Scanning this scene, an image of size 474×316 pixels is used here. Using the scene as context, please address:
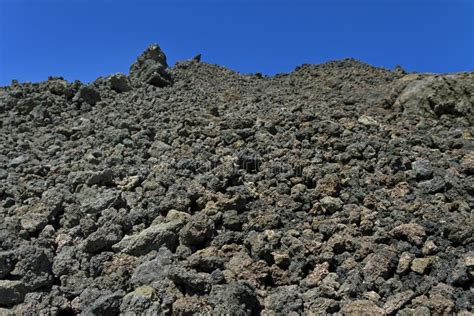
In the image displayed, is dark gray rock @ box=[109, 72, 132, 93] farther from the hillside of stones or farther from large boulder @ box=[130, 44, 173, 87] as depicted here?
the hillside of stones

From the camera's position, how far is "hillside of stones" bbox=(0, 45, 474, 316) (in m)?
4.80

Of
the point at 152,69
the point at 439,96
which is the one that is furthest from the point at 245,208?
the point at 152,69

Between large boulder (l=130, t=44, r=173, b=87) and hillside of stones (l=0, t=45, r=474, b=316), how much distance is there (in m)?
2.16

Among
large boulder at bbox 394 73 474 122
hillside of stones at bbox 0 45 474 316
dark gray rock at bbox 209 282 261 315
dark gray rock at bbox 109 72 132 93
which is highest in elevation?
dark gray rock at bbox 109 72 132 93

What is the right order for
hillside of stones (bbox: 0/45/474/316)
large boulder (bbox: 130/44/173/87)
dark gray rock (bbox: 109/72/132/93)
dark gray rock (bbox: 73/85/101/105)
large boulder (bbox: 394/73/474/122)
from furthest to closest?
1. large boulder (bbox: 130/44/173/87)
2. dark gray rock (bbox: 109/72/132/93)
3. dark gray rock (bbox: 73/85/101/105)
4. large boulder (bbox: 394/73/474/122)
5. hillside of stones (bbox: 0/45/474/316)

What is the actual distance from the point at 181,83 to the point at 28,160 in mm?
4974

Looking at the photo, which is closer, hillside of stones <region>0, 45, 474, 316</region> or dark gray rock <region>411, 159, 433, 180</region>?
hillside of stones <region>0, 45, 474, 316</region>

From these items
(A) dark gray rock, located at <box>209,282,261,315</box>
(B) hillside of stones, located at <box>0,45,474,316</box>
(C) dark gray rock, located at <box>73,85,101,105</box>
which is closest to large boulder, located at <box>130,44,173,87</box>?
(C) dark gray rock, located at <box>73,85,101,105</box>

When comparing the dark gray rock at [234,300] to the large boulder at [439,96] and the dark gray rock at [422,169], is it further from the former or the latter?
the large boulder at [439,96]

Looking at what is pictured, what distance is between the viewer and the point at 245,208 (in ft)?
20.1

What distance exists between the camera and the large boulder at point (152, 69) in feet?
39.9

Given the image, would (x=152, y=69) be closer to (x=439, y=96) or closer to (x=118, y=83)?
(x=118, y=83)

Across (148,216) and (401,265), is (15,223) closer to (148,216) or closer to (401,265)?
(148,216)

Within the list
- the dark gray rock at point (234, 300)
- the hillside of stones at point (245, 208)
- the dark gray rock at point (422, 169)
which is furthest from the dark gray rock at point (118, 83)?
the dark gray rock at point (234, 300)
